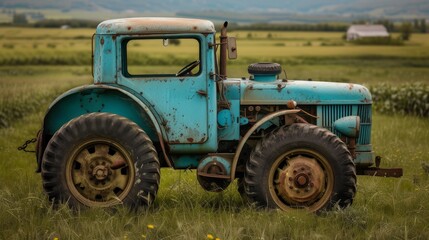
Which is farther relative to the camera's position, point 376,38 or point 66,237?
point 376,38

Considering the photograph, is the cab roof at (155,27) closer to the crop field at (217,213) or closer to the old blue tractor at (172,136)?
the old blue tractor at (172,136)

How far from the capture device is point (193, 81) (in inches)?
295

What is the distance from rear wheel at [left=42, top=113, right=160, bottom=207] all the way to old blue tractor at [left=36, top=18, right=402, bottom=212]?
0.01 meters

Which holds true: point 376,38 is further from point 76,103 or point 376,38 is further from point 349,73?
point 76,103

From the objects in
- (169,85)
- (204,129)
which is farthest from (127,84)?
(204,129)

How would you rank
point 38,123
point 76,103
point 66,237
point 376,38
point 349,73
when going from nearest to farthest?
point 66,237
point 76,103
point 38,123
point 349,73
point 376,38

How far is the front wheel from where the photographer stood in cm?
742

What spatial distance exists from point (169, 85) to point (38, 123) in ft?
31.4

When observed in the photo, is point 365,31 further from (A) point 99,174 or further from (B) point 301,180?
(A) point 99,174

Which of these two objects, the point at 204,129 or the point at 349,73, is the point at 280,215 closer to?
the point at 204,129

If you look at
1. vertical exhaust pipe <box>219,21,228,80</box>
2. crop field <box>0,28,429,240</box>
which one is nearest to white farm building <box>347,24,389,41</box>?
crop field <box>0,28,429,240</box>

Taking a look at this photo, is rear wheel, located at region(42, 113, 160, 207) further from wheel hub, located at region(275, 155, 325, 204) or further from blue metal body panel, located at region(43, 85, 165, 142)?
wheel hub, located at region(275, 155, 325, 204)

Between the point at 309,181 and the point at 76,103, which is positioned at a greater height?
the point at 76,103

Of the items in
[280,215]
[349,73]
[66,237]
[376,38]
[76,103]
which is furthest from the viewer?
[376,38]
